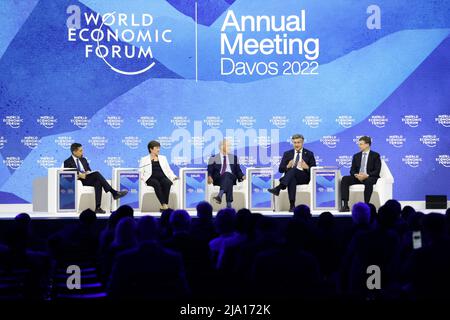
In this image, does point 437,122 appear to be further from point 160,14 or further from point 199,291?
point 199,291

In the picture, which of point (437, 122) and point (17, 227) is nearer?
point (17, 227)

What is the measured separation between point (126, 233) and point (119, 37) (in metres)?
7.77

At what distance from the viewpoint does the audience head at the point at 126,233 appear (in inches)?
169

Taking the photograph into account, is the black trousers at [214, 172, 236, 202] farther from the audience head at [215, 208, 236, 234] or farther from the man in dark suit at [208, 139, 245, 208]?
the audience head at [215, 208, 236, 234]

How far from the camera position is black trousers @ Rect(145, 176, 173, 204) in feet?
33.3

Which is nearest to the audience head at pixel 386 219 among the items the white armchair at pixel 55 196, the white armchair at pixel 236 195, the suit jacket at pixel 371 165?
the suit jacket at pixel 371 165

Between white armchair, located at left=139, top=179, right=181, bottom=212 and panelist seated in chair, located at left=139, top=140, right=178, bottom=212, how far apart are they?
Answer: 0.14m

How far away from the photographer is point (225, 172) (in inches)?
401

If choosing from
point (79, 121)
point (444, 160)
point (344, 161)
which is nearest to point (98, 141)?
point (79, 121)

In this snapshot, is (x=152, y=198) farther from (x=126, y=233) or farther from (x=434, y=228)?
(x=434, y=228)

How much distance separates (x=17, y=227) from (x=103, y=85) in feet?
24.9
